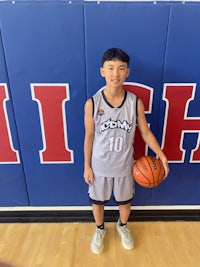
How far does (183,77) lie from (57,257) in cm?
131

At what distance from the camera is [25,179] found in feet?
5.32

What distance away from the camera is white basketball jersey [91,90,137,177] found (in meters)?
1.23

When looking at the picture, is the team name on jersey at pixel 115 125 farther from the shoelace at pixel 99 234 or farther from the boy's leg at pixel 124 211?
the shoelace at pixel 99 234

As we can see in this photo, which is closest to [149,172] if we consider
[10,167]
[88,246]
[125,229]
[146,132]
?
[146,132]

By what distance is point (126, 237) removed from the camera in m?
1.53

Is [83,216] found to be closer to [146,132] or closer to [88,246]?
[88,246]

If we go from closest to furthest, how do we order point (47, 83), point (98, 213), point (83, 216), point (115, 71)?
point (115, 71), point (47, 83), point (98, 213), point (83, 216)

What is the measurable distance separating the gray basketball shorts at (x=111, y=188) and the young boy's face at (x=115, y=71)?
55 centimetres

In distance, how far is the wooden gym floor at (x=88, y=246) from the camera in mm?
1433

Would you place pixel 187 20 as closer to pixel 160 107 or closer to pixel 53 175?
pixel 160 107

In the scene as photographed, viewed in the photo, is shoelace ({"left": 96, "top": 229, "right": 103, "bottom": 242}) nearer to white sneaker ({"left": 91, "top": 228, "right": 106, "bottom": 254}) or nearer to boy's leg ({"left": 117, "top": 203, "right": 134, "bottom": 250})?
white sneaker ({"left": 91, "top": 228, "right": 106, "bottom": 254})

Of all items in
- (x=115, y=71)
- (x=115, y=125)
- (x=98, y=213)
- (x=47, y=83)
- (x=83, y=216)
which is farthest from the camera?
(x=83, y=216)

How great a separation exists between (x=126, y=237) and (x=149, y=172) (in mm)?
539

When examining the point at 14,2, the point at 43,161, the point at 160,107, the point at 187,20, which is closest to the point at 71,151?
Answer: the point at 43,161
